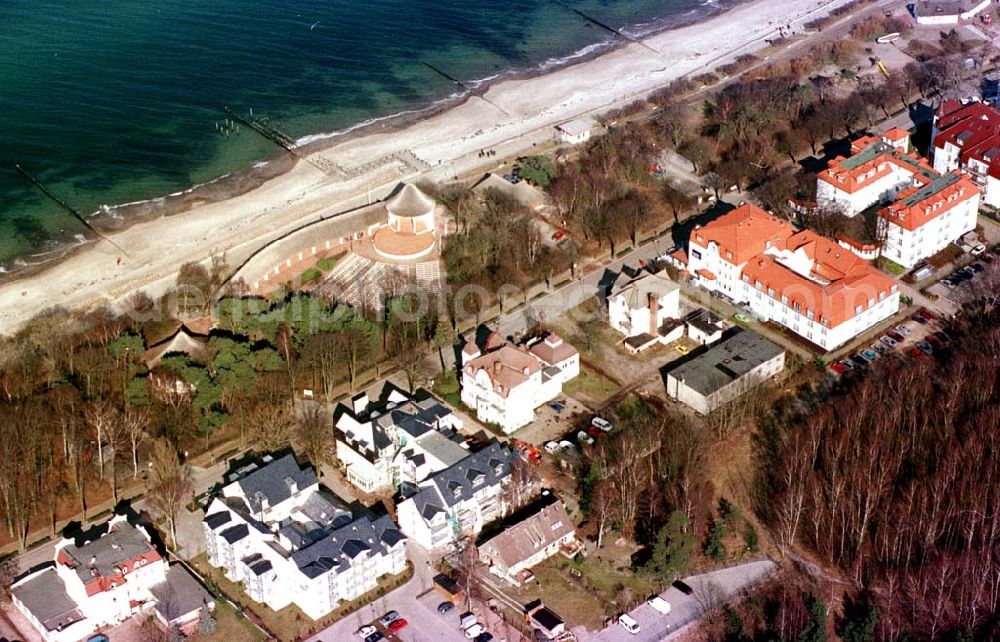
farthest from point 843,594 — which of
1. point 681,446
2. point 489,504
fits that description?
point 489,504

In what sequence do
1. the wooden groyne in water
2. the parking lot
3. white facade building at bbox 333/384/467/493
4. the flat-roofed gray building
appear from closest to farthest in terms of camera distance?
white facade building at bbox 333/384/467/493 < the flat-roofed gray building < the parking lot < the wooden groyne in water

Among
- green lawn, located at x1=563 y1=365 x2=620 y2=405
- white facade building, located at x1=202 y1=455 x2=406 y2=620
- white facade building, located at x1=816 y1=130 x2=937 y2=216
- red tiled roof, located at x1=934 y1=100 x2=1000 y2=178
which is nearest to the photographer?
white facade building, located at x1=202 y1=455 x2=406 y2=620

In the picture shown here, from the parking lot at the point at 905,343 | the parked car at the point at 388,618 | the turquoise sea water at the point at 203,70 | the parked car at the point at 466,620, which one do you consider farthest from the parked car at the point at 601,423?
the turquoise sea water at the point at 203,70

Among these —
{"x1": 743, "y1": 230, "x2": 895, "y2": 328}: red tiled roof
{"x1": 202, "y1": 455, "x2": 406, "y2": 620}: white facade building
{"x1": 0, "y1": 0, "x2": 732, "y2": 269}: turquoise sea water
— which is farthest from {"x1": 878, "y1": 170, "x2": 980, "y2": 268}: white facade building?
{"x1": 0, "y1": 0, "x2": 732, "y2": 269}: turquoise sea water

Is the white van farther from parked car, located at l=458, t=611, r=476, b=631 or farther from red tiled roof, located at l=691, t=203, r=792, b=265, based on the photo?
red tiled roof, located at l=691, t=203, r=792, b=265

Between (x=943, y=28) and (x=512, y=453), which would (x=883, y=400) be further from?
(x=943, y=28)
